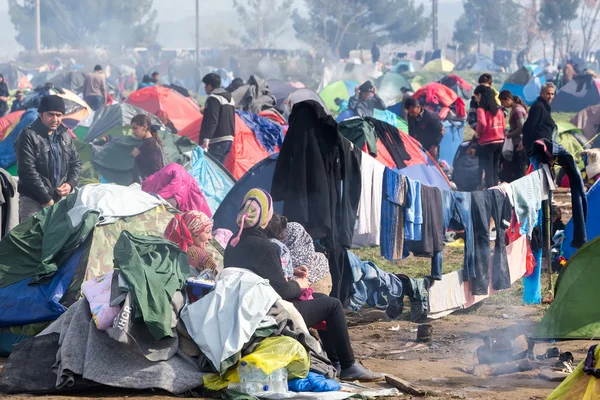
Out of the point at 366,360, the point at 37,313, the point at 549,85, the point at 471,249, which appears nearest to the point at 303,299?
the point at 366,360

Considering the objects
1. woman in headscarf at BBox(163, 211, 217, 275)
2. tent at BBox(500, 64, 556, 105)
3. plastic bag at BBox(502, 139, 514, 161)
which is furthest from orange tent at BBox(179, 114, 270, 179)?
tent at BBox(500, 64, 556, 105)

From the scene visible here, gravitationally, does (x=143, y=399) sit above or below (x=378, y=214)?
below

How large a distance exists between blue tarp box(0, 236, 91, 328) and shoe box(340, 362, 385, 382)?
196cm

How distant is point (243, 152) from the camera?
1259 cm

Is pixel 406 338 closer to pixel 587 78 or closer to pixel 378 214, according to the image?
pixel 378 214

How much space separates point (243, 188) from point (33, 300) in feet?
8.88

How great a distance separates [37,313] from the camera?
21.8 feet

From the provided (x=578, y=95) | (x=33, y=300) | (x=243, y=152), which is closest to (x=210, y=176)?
(x=243, y=152)

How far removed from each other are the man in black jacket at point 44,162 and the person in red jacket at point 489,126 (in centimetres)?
578

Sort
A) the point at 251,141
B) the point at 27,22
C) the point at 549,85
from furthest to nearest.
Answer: the point at 27,22
the point at 251,141
the point at 549,85

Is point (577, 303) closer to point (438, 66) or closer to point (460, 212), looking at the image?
point (460, 212)

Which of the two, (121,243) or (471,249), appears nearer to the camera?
(121,243)

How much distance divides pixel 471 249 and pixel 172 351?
3.39 meters

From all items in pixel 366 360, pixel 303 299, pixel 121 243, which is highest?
pixel 121 243
